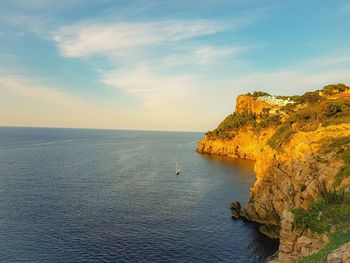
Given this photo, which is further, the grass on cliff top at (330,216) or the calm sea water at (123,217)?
the calm sea water at (123,217)

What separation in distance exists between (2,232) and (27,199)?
23.2 metres

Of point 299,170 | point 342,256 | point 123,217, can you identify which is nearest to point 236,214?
point 299,170

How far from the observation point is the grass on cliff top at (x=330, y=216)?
3291 cm

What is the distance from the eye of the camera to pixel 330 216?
36.1 metres

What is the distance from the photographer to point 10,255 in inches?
2239

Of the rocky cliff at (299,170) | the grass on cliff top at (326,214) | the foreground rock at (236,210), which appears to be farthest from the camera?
the foreground rock at (236,210)

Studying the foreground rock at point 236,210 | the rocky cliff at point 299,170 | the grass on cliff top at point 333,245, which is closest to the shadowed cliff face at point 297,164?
the rocky cliff at point 299,170

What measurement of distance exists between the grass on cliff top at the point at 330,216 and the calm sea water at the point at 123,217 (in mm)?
22231

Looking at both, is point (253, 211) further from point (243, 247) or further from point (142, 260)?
point (142, 260)

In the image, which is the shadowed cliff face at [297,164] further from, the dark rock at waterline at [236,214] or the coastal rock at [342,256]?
the coastal rock at [342,256]

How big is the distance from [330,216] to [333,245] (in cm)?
881

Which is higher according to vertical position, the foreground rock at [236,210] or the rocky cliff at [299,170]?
the rocky cliff at [299,170]

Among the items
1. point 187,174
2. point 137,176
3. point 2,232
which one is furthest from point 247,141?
point 2,232

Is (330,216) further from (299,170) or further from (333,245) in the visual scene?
(299,170)
